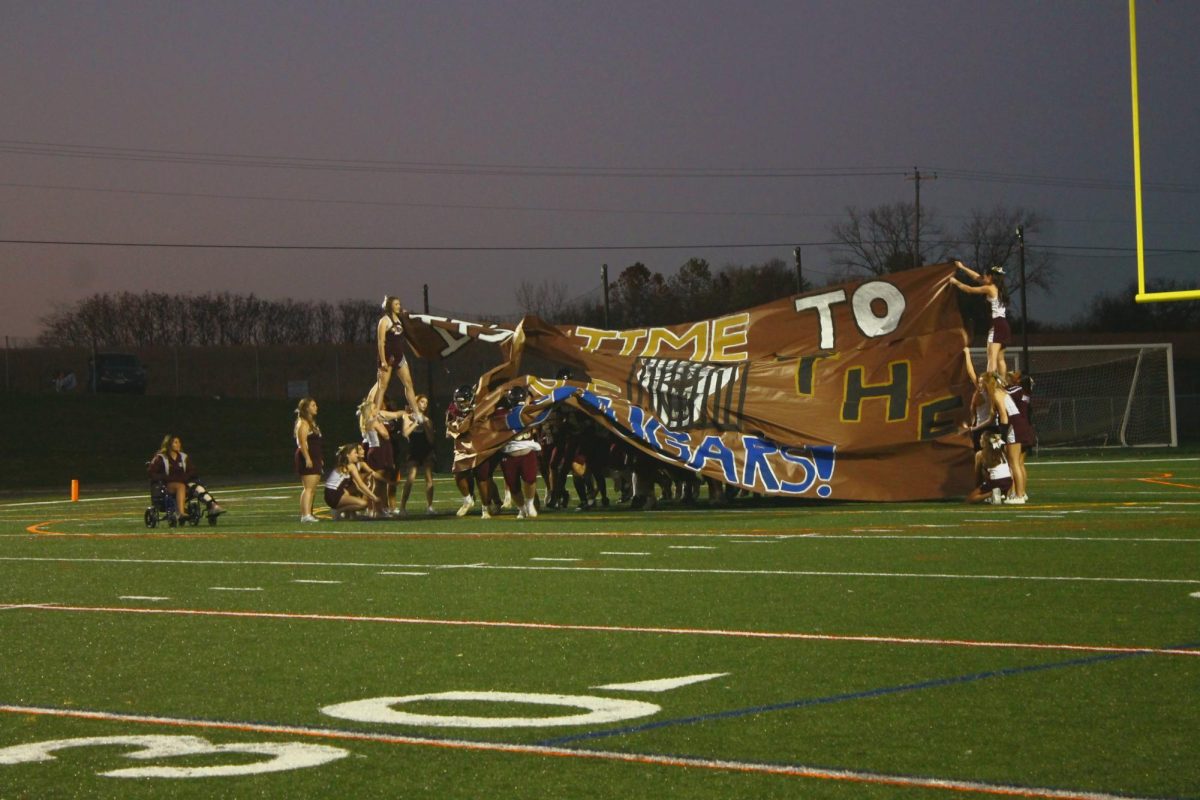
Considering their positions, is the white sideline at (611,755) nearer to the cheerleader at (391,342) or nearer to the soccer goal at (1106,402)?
the cheerleader at (391,342)

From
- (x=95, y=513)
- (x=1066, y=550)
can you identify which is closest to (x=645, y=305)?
(x=95, y=513)

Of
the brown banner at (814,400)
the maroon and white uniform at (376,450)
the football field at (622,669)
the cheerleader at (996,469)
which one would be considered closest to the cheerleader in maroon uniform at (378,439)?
the maroon and white uniform at (376,450)

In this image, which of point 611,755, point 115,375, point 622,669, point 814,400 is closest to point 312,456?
Result: point 814,400

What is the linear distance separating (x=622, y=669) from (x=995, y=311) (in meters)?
13.0

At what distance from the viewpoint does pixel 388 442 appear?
2022cm

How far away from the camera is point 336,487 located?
1994 cm

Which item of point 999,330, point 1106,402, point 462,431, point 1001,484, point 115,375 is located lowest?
point 1001,484

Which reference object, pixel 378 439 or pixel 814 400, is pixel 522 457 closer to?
pixel 378 439

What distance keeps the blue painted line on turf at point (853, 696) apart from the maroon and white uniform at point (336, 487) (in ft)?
44.5

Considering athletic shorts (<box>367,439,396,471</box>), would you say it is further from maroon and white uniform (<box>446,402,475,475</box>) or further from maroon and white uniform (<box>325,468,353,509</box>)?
maroon and white uniform (<box>446,402,475,475</box>)

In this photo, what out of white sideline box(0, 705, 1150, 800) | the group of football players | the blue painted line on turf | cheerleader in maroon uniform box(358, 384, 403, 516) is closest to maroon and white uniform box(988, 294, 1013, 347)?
the group of football players

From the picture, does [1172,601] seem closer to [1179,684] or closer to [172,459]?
[1179,684]

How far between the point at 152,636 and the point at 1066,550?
22.9ft

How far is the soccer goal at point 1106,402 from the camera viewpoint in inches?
1545
